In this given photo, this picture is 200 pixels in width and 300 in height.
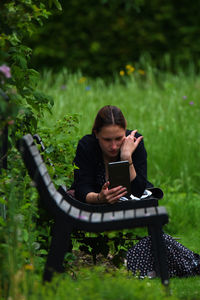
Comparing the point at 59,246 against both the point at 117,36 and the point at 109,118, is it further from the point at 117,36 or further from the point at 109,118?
the point at 117,36

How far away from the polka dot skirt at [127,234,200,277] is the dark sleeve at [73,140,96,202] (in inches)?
23.8

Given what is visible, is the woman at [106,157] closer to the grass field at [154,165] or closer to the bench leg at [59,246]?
the grass field at [154,165]

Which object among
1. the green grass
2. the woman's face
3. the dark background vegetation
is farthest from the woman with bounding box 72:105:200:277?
the dark background vegetation

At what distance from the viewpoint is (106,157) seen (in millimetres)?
4012

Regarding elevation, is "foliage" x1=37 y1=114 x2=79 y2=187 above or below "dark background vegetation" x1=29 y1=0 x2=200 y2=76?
below

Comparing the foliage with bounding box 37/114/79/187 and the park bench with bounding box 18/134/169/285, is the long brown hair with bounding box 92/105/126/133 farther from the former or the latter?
the park bench with bounding box 18/134/169/285

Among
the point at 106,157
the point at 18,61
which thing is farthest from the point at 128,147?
the point at 18,61

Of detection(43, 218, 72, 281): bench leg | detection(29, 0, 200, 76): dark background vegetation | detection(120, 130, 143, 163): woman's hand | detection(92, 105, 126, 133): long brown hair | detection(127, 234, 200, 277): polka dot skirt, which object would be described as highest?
detection(29, 0, 200, 76): dark background vegetation

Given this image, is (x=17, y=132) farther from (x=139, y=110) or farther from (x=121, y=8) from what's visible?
(x=121, y=8)

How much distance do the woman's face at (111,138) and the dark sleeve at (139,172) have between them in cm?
24

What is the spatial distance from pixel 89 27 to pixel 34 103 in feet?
31.0

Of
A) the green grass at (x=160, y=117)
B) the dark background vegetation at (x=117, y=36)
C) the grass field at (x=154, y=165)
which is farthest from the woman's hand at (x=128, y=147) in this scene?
the dark background vegetation at (x=117, y=36)

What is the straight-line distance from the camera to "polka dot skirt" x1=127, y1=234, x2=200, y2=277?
4203 mm

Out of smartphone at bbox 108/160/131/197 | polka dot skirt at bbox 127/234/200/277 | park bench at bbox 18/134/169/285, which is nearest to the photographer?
park bench at bbox 18/134/169/285
